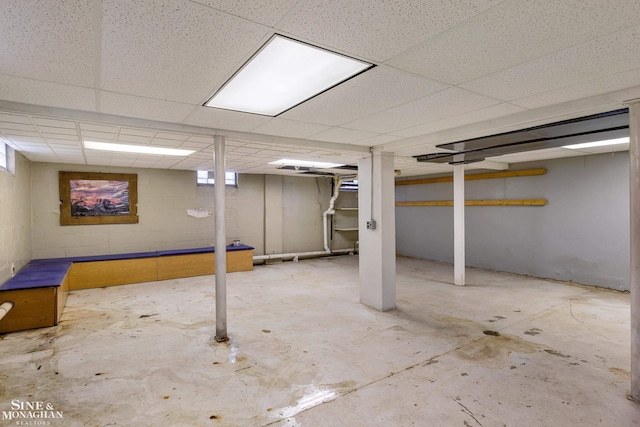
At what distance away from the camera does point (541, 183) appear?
238 inches

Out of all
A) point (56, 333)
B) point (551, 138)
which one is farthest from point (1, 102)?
point (551, 138)

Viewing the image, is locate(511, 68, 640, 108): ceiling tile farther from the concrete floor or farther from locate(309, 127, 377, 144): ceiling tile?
the concrete floor

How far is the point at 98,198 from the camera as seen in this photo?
6016 mm

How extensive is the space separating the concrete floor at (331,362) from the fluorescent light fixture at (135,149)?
2151 mm

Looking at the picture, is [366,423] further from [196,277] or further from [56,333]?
[196,277]

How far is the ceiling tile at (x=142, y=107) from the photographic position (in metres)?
2.32

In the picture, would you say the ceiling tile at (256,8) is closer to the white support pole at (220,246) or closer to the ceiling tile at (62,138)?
the white support pole at (220,246)

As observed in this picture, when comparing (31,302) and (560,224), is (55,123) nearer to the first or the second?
(31,302)

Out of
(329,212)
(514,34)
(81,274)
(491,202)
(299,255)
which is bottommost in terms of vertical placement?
(299,255)

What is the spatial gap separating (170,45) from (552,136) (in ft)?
12.0

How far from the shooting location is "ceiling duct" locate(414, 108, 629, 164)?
8.99 ft

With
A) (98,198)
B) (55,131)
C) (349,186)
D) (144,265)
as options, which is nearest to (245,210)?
(144,265)

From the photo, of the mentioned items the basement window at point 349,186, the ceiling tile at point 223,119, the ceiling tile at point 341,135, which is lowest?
the basement window at point 349,186

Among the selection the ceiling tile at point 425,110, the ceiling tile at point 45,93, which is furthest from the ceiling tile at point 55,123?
the ceiling tile at point 425,110
